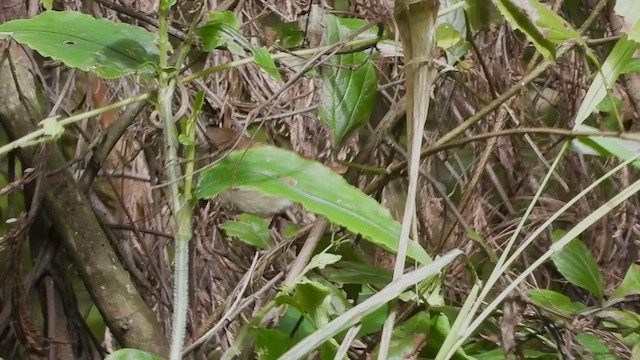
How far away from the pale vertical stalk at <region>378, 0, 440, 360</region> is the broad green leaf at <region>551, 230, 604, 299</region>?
0.83 ft

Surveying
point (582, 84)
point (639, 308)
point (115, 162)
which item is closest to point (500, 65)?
point (582, 84)

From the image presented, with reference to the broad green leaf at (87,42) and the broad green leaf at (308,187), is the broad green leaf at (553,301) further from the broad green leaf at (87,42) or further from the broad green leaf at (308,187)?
the broad green leaf at (87,42)

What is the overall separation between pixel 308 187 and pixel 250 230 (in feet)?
0.60

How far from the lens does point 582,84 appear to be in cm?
93

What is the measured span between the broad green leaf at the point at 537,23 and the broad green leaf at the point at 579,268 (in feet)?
0.76

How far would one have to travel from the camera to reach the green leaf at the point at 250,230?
1.91 feet

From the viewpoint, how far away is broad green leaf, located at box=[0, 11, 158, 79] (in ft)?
1.44

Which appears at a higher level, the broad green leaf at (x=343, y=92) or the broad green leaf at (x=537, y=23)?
the broad green leaf at (x=537, y=23)

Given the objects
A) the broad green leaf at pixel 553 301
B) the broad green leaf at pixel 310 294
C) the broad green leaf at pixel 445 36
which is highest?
the broad green leaf at pixel 445 36

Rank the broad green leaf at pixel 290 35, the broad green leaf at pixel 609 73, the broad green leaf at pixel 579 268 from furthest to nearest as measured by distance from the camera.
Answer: the broad green leaf at pixel 290 35
the broad green leaf at pixel 579 268
the broad green leaf at pixel 609 73

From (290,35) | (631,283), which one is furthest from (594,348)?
(290,35)

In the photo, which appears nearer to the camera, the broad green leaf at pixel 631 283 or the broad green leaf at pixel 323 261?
the broad green leaf at pixel 323 261

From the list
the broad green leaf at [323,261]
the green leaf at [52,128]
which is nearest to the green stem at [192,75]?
the green leaf at [52,128]

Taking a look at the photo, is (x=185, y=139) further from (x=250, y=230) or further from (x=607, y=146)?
(x=607, y=146)
